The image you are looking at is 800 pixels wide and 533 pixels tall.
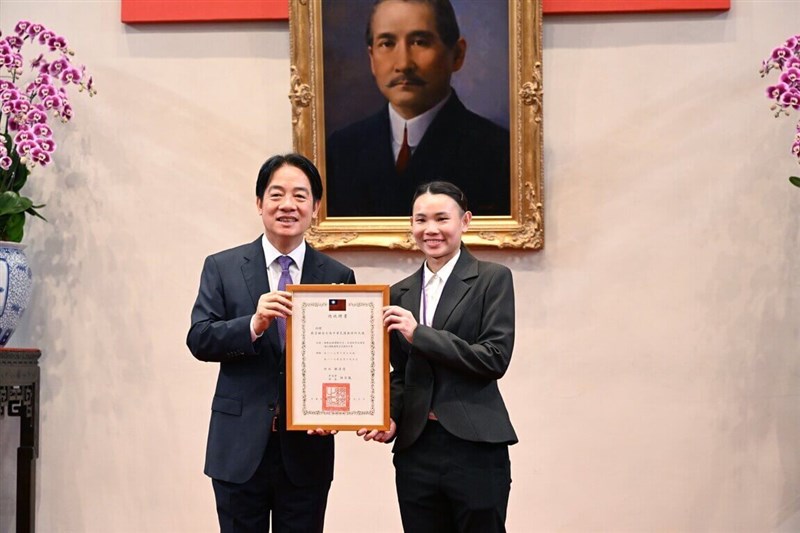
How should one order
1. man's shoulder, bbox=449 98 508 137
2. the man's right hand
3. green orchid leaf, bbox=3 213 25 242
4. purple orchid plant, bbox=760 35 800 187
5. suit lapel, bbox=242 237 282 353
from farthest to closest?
1. man's shoulder, bbox=449 98 508 137
2. green orchid leaf, bbox=3 213 25 242
3. purple orchid plant, bbox=760 35 800 187
4. suit lapel, bbox=242 237 282 353
5. the man's right hand

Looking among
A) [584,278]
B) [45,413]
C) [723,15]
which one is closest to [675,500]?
[584,278]

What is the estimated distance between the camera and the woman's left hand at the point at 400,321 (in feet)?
7.84

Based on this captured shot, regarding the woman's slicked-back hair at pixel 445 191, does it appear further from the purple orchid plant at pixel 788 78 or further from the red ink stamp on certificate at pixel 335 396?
the purple orchid plant at pixel 788 78

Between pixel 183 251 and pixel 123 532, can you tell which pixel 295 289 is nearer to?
pixel 183 251

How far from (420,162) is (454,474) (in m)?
1.72

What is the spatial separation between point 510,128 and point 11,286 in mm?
1961

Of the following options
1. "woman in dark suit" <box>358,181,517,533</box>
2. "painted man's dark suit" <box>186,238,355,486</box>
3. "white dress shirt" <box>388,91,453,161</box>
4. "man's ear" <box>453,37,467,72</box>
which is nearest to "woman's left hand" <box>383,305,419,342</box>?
"woman in dark suit" <box>358,181,517,533</box>

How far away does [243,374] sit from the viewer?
8.02 ft

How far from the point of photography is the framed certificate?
2.40m

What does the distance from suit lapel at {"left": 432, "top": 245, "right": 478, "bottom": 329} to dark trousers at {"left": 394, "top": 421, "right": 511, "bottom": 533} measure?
27 cm

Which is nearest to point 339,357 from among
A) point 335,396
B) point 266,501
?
point 335,396

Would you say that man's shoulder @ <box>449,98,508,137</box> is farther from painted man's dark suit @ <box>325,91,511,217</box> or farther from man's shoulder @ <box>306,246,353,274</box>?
man's shoulder @ <box>306,246,353,274</box>

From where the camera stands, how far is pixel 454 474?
2.40 meters

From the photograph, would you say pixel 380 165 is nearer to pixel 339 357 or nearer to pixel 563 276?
pixel 563 276
